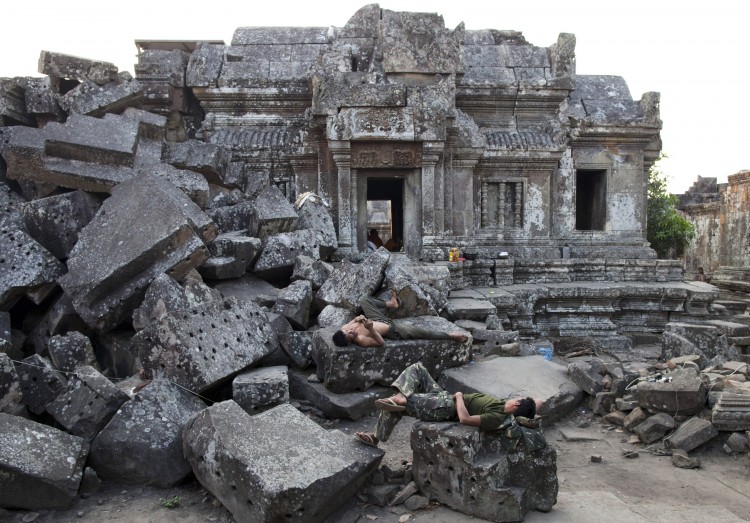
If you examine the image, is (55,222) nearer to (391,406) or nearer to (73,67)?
(73,67)

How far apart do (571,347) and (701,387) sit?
9.19ft

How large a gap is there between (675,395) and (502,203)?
4923 mm

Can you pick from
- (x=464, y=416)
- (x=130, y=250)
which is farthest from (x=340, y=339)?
(x=130, y=250)

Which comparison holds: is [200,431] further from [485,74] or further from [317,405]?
[485,74]

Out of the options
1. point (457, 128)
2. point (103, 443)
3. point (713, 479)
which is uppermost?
point (457, 128)

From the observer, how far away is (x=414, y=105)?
7.50 m

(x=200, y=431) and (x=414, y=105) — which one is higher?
(x=414, y=105)

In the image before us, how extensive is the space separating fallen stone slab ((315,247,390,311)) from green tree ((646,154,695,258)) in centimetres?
1201

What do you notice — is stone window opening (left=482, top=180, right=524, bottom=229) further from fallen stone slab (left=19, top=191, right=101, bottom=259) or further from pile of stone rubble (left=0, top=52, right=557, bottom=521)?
fallen stone slab (left=19, top=191, right=101, bottom=259)

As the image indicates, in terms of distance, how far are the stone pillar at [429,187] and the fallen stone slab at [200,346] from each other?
4117 mm

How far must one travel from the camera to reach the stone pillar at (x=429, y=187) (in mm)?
7688

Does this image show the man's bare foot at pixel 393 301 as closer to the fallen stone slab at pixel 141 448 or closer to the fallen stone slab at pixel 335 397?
the fallen stone slab at pixel 335 397

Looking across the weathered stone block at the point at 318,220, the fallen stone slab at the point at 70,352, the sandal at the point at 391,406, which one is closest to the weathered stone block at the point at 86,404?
the fallen stone slab at the point at 70,352

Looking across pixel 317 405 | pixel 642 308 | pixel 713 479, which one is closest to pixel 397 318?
pixel 317 405
